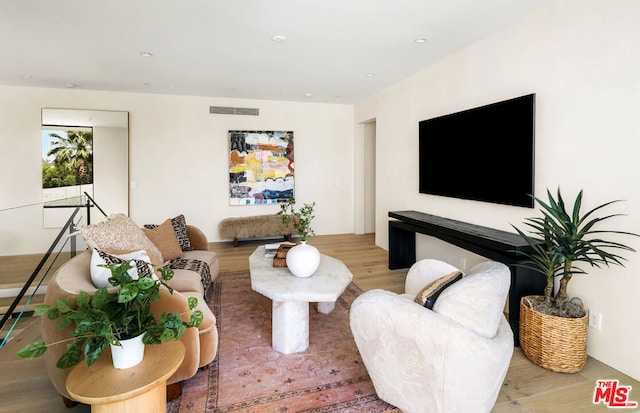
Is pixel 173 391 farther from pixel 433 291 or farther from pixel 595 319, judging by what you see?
pixel 595 319

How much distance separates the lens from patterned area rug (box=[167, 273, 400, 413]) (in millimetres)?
1953

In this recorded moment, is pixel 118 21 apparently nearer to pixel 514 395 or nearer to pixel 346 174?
pixel 514 395

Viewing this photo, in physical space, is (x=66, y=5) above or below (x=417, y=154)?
above

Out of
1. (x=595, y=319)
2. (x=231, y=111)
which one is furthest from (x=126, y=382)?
(x=231, y=111)

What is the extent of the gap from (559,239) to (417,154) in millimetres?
2482

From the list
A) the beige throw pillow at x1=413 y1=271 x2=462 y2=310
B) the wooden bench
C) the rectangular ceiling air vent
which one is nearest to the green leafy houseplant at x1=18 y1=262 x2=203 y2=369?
the beige throw pillow at x1=413 y1=271 x2=462 y2=310

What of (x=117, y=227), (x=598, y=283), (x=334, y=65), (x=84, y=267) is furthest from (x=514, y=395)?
(x=334, y=65)

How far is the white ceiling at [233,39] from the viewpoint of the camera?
9.00ft

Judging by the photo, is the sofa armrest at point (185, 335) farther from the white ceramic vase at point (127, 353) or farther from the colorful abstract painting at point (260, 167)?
the colorful abstract painting at point (260, 167)

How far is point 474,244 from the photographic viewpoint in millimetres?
3098

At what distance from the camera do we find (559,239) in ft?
7.64

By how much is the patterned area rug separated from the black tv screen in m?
Answer: 1.91

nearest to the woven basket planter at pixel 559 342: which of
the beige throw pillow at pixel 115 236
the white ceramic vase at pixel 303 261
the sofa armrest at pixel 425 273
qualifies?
the sofa armrest at pixel 425 273

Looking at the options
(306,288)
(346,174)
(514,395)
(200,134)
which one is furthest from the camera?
(346,174)
